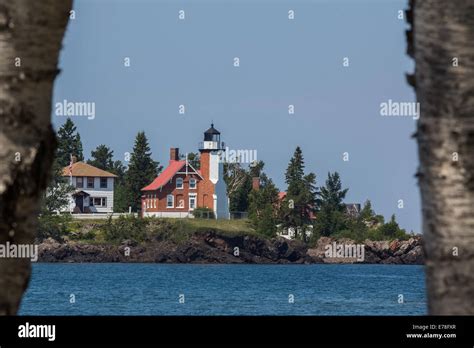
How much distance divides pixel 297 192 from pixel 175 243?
17.8 meters

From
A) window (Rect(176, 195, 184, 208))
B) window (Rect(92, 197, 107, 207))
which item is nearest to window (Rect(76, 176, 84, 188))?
window (Rect(92, 197, 107, 207))

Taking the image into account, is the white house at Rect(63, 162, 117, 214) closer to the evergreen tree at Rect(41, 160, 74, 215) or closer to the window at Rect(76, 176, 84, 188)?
the window at Rect(76, 176, 84, 188)

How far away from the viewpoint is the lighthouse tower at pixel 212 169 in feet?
429

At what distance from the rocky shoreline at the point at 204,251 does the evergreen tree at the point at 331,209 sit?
311cm

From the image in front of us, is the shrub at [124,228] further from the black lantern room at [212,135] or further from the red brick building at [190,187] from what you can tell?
the black lantern room at [212,135]

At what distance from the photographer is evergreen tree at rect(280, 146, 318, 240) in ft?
461

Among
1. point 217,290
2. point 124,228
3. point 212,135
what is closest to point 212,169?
point 212,135

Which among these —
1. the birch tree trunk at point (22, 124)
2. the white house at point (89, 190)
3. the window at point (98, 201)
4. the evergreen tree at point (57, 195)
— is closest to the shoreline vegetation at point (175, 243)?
the evergreen tree at point (57, 195)

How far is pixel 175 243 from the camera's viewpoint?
146 metres

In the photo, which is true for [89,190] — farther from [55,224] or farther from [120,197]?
[55,224]

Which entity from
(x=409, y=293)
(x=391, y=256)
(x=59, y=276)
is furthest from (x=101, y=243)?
(x=409, y=293)

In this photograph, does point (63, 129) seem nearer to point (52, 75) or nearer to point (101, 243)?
point (101, 243)
